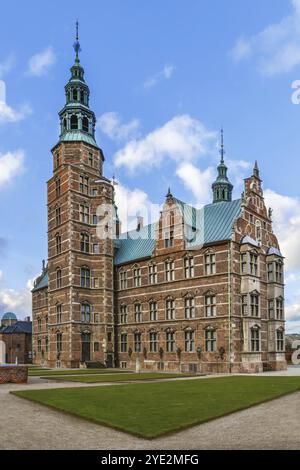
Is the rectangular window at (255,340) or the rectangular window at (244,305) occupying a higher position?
the rectangular window at (244,305)

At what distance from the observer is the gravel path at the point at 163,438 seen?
37.2 ft

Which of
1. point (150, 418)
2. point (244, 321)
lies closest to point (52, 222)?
point (244, 321)

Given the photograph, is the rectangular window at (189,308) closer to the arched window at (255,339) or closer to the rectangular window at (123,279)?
the arched window at (255,339)

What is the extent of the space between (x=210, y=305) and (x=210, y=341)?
3.31m

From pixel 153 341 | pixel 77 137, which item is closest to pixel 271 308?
pixel 153 341

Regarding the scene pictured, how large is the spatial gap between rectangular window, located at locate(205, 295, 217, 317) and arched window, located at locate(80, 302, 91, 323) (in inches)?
589

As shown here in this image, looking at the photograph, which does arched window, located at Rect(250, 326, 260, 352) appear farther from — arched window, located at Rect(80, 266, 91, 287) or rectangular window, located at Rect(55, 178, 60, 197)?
rectangular window, located at Rect(55, 178, 60, 197)

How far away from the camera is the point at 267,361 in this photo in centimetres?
4731

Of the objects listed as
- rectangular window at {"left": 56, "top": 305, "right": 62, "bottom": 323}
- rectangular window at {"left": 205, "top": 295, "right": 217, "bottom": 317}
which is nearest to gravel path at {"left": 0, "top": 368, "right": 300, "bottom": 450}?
rectangular window at {"left": 205, "top": 295, "right": 217, "bottom": 317}

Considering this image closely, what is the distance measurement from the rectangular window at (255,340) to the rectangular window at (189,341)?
5.57 m

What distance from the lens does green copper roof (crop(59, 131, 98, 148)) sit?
186 feet

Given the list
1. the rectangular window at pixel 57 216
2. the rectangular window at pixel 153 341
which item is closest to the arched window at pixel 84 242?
the rectangular window at pixel 57 216
